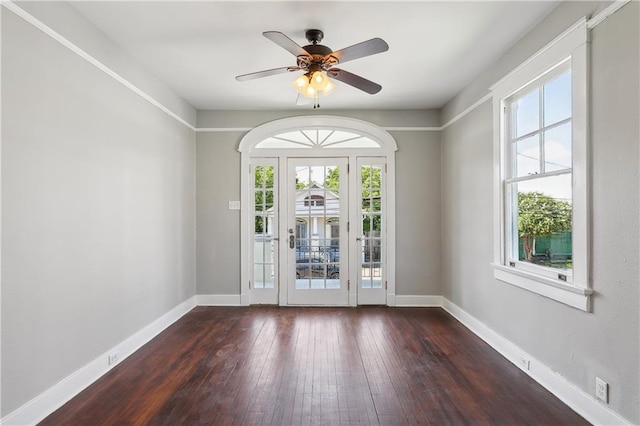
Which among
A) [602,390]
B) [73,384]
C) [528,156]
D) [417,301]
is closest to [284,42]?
[528,156]

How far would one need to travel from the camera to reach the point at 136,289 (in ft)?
10.8

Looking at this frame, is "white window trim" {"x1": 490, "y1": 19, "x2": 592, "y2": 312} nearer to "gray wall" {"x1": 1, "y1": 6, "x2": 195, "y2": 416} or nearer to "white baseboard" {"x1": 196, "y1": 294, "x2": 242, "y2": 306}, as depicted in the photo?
"gray wall" {"x1": 1, "y1": 6, "x2": 195, "y2": 416}

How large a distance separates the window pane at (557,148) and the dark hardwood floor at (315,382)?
64.8 inches

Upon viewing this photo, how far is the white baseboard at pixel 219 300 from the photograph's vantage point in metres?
4.80

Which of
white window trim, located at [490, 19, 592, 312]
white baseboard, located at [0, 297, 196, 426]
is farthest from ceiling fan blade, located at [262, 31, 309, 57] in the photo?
white baseboard, located at [0, 297, 196, 426]

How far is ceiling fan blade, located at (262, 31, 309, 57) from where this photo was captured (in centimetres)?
212

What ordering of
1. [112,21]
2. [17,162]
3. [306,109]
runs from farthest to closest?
[306,109]
[112,21]
[17,162]

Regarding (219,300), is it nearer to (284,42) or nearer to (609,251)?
(284,42)

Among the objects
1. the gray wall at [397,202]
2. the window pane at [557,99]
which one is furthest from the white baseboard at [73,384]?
the window pane at [557,99]

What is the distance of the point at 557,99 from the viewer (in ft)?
8.25

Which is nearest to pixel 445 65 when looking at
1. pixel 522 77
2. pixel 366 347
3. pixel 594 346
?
pixel 522 77

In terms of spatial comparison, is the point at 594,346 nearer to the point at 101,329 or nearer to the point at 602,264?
the point at 602,264

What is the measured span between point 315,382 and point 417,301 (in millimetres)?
2570

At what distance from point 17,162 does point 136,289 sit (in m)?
1.64
